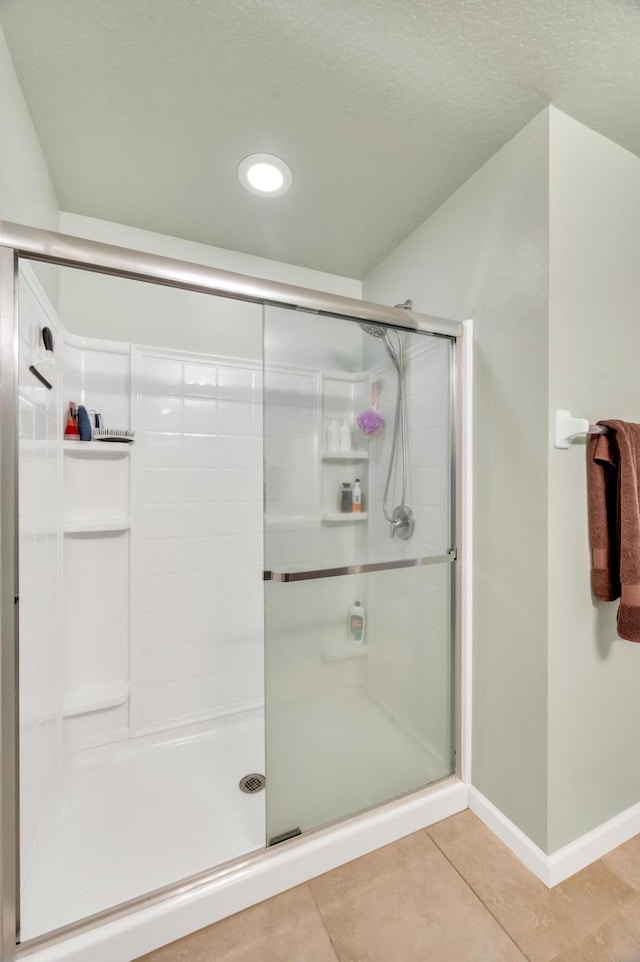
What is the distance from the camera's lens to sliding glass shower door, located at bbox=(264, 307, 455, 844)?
1159 millimetres

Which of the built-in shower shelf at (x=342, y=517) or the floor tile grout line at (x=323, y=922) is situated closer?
the floor tile grout line at (x=323, y=922)

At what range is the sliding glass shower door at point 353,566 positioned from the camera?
1159mm

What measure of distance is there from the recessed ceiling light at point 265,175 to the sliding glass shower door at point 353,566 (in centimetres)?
61

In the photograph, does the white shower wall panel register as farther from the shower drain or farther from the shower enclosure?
the shower drain

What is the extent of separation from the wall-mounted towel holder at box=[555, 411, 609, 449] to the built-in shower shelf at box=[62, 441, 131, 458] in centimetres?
149

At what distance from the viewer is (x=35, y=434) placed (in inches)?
46.2

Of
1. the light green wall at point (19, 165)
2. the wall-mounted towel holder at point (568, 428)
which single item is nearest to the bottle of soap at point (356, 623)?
the wall-mounted towel holder at point (568, 428)

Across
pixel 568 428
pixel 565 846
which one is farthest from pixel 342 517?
pixel 565 846

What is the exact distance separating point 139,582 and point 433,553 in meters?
1.16

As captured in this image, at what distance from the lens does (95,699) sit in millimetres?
1582

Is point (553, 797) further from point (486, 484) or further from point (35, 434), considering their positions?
point (35, 434)

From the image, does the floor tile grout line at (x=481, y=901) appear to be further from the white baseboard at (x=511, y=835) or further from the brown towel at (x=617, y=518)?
the brown towel at (x=617, y=518)

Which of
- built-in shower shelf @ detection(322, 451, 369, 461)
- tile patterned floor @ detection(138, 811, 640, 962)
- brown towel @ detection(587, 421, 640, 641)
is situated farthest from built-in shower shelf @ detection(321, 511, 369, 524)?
tile patterned floor @ detection(138, 811, 640, 962)

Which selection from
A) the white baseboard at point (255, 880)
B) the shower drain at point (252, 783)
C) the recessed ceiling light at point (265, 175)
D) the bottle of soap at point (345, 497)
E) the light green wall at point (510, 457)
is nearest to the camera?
the white baseboard at point (255, 880)
